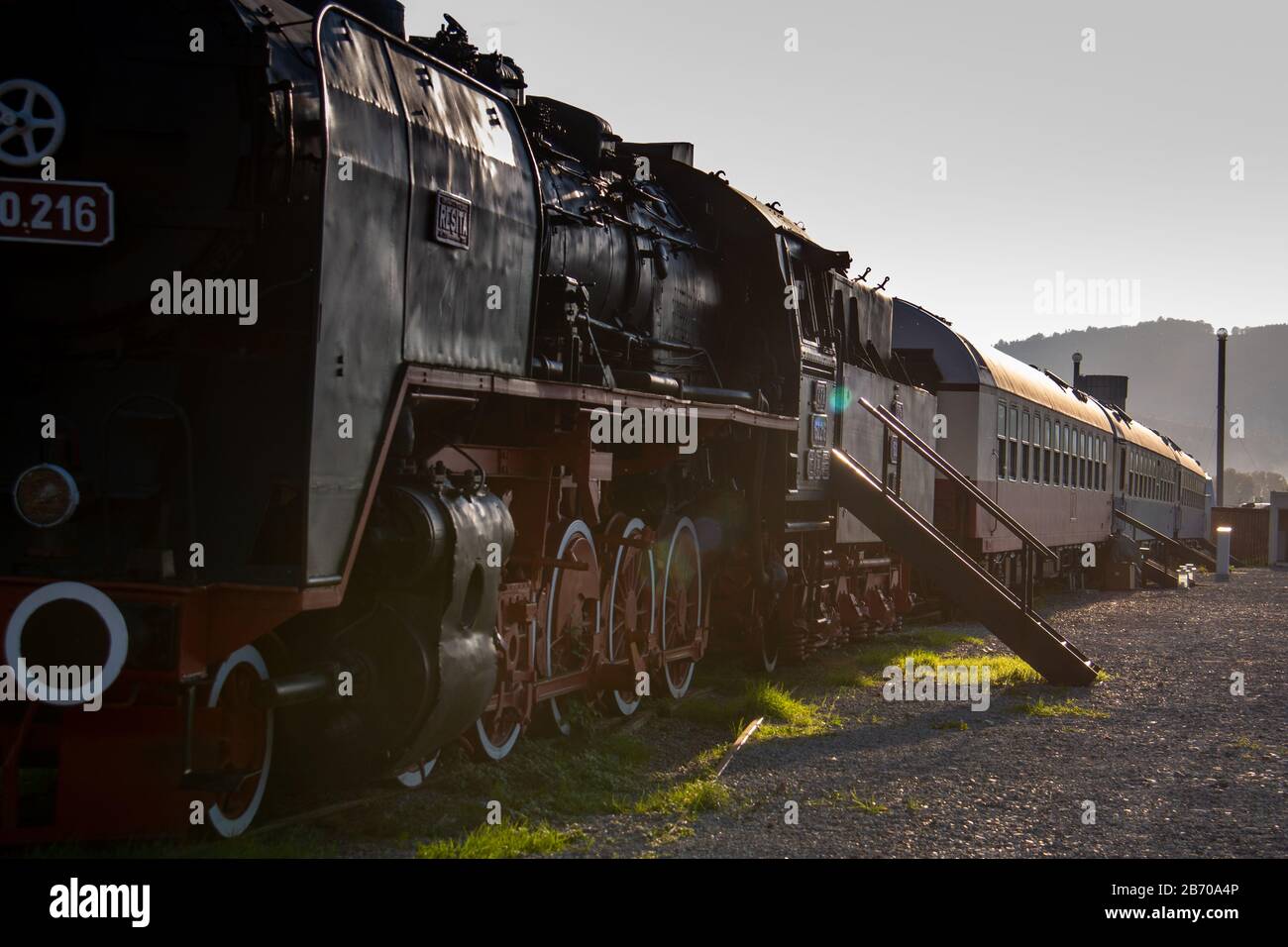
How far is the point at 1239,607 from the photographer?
22.1 m

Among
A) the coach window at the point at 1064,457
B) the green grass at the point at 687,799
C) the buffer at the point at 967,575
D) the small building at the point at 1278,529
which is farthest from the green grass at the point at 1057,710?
the small building at the point at 1278,529

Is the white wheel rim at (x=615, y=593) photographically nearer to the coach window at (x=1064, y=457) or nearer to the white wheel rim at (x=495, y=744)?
the white wheel rim at (x=495, y=744)

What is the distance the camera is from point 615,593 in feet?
27.8

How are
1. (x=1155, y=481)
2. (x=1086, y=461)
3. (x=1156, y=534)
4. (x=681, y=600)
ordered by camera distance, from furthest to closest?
(x=1155, y=481) < (x=1156, y=534) < (x=1086, y=461) < (x=681, y=600)

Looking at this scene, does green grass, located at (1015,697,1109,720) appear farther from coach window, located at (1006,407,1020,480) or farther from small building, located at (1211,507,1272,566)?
small building, located at (1211,507,1272,566)

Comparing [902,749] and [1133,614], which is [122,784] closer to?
[902,749]

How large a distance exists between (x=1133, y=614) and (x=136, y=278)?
696 inches

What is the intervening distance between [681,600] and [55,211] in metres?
5.59

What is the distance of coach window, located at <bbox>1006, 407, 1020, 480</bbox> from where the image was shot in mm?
19734

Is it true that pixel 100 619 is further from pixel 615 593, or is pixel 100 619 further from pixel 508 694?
pixel 615 593

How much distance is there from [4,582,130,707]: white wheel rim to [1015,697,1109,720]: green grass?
22.7 feet

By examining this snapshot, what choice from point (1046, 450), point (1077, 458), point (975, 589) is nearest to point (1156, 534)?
point (1077, 458)

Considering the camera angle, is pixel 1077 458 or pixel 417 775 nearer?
pixel 417 775
